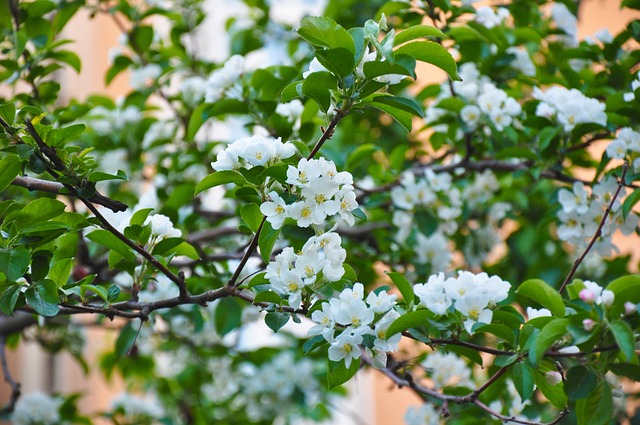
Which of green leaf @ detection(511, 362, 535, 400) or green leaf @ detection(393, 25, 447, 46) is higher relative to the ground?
green leaf @ detection(393, 25, 447, 46)

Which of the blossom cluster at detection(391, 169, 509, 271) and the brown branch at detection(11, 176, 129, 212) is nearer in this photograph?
the brown branch at detection(11, 176, 129, 212)

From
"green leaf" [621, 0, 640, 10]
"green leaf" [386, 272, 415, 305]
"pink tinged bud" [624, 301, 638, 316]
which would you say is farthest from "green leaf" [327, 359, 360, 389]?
"green leaf" [621, 0, 640, 10]

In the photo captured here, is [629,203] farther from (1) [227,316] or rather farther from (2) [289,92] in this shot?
(1) [227,316]

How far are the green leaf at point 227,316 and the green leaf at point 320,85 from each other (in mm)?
670

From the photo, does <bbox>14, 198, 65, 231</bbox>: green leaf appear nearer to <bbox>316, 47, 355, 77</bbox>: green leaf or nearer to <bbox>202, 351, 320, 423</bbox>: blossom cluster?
<bbox>316, 47, 355, 77</bbox>: green leaf

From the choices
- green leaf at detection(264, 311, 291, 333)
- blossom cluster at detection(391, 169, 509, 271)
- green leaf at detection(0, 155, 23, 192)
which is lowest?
blossom cluster at detection(391, 169, 509, 271)

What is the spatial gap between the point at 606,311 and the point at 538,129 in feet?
2.01

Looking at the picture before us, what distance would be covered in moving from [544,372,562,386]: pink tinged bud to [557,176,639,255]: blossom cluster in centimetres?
32

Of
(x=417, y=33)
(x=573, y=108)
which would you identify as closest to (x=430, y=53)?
(x=417, y=33)

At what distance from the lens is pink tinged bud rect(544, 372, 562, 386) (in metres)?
1.03

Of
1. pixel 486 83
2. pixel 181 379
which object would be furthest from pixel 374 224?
pixel 181 379

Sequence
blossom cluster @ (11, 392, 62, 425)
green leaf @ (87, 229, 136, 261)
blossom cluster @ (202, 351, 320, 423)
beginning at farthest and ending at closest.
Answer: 1. blossom cluster @ (202, 351, 320, 423)
2. blossom cluster @ (11, 392, 62, 425)
3. green leaf @ (87, 229, 136, 261)

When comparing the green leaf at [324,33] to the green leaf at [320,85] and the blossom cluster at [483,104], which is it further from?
the blossom cluster at [483,104]

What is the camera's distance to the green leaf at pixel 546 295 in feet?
2.90
